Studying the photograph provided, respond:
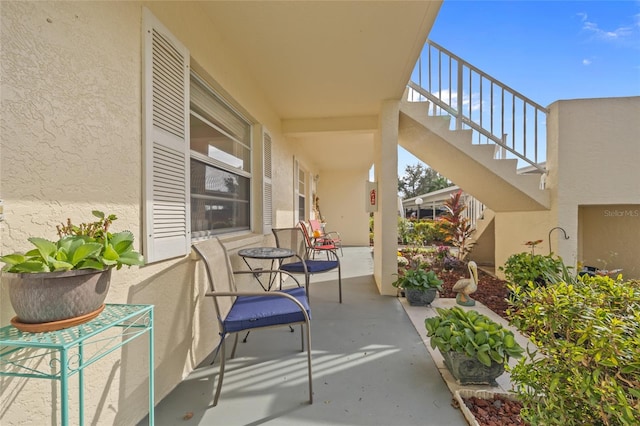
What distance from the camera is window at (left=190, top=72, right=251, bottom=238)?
216cm

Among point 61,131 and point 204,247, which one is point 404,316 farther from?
point 61,131

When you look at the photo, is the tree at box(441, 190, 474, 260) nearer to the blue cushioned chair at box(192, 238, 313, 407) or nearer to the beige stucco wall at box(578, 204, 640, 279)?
the beige stucco wall at box(578, 204, 640, 279)

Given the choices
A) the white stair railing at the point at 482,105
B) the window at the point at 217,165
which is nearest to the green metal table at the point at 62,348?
the window at the point at 217,165

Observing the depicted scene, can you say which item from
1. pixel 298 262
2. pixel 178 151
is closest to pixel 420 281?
pixel 298 262

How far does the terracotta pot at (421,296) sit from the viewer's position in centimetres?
326

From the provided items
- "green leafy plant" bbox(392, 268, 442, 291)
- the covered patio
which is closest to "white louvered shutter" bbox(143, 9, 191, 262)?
the covered patio

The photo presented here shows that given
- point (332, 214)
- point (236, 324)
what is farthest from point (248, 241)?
point (332, 214)

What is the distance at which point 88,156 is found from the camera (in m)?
1.16

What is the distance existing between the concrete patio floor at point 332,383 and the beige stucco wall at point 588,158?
2399 millimetres

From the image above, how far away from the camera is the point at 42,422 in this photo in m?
0.97

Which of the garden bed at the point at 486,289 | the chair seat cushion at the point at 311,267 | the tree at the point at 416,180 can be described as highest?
the tree at the point at 416,180

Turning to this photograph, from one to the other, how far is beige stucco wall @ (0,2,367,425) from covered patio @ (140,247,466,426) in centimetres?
30

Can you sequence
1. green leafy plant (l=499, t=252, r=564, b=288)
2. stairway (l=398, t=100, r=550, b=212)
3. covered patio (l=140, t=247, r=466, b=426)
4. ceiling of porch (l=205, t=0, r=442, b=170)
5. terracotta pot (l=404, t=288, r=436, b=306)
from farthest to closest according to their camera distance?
stairway (l=398, t=100, r=550, b=212), terracotta pot (l=404, t=288, r=436, b=306), green leafy plant (l=499, t=252, r=564, b=288), ceiling of porch (l=205, t=0, r=442, b=170), covered patio (l=140, t=247, r=466, b=426)

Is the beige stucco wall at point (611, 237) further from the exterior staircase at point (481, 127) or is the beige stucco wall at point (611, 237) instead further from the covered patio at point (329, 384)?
the covered patio at point (329, 384)
